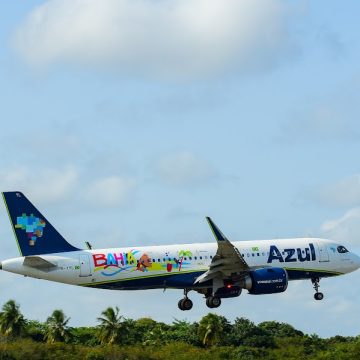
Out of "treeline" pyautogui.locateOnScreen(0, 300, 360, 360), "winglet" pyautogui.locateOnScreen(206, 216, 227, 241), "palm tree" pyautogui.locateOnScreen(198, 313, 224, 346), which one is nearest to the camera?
"winglet" pyautogui.locateOnScreen(206, 216, 227, 241)

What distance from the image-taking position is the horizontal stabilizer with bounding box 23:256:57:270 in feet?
305

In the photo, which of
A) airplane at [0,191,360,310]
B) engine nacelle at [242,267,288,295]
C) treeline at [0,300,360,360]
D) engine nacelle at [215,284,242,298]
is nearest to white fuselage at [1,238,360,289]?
airplane at [0,191,360,310]

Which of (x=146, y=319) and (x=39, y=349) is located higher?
(x=146, y=319)

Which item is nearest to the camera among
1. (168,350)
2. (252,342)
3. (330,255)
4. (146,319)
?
(330,255)

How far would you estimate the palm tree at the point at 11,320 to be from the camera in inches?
5394

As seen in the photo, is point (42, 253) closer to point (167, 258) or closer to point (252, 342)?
point (167, 258)

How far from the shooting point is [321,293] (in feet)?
336

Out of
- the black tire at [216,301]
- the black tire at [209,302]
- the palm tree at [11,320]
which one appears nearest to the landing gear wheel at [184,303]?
the black tire at [209,302]

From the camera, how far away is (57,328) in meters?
133

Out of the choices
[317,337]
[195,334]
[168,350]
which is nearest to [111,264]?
[168,350]

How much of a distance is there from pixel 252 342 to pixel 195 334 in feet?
20.7

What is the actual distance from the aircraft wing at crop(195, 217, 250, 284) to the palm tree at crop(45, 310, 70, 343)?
37.9 m

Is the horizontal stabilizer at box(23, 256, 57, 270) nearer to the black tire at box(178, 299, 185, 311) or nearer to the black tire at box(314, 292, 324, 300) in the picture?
the black tire at box(178, 299, 185, 311)

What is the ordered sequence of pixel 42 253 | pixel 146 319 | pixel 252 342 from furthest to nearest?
pixel 146 319, pixel 252 342, pixel 42 253
